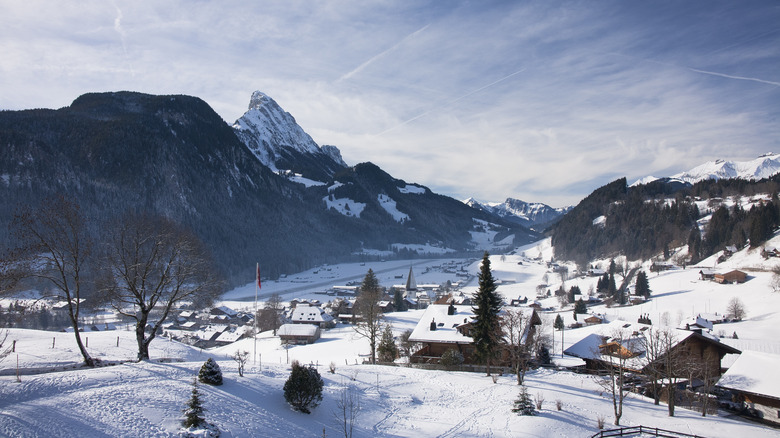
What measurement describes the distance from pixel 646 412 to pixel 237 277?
152 m

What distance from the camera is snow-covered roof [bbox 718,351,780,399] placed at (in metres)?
30.6

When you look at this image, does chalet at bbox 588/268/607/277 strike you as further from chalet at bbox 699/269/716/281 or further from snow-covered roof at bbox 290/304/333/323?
snow-covered roof at bbox 290/304/333/323

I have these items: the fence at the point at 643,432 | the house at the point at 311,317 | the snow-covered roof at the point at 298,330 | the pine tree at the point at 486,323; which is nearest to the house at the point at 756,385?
the fence at the point at 643,432

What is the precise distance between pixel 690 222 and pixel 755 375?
149720 mm

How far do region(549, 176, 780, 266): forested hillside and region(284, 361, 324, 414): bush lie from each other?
127 metres

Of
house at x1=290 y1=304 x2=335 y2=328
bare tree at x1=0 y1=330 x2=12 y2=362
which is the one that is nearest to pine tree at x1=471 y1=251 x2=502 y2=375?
bare tree at x1=0 y1=330 x2=12 y2=362

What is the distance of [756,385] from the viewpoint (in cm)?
3119

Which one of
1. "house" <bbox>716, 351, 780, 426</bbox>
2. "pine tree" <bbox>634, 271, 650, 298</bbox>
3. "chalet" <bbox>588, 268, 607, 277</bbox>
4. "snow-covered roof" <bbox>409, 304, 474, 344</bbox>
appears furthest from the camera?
"chalet" <bbox>588, 268, 607, 277</bbox>

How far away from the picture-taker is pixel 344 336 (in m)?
66.4

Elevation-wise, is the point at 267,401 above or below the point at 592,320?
above

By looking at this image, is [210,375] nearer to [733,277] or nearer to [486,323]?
[486,323]

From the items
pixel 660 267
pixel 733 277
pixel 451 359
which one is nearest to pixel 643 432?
pixel 451 359

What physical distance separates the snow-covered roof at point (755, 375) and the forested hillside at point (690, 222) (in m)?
94.6

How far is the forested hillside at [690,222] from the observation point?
124 m
